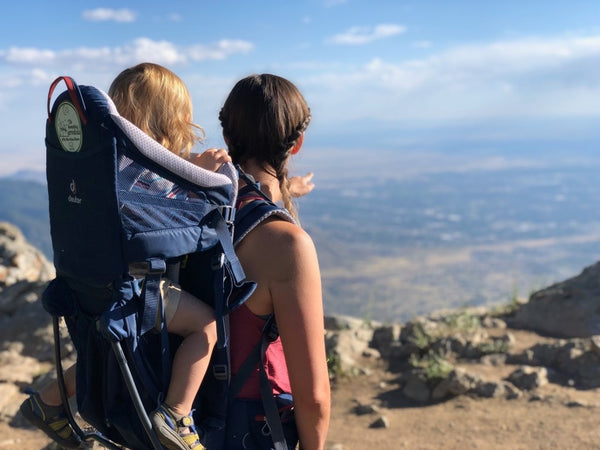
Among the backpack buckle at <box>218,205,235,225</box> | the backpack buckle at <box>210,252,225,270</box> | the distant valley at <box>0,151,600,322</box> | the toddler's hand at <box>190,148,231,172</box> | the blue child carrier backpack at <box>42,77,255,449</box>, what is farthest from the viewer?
the distant valley at <box>0,151,600,322</box>

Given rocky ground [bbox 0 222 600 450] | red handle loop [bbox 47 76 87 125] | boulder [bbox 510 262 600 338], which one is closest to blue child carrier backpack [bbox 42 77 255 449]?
red handle loop [bbox 47 76 87 125]

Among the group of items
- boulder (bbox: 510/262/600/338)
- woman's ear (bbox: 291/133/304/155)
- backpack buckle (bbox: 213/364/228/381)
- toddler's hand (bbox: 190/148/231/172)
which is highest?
woman's ear (bbox: 291/133/304/155)

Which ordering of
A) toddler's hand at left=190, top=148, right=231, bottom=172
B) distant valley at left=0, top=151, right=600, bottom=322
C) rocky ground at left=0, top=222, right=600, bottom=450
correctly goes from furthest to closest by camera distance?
distant valley at left=0, top=151, right=600, bottom=322
rocky ground at left=0, top=222, right=600, bottom=450
toddler's hand at left=190, top=148, right=231, bottom=172

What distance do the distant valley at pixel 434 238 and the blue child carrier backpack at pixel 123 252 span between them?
57.5 metres

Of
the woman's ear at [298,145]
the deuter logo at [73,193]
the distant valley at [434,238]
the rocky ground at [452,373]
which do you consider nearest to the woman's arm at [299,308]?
the woman's ear at [298,145]

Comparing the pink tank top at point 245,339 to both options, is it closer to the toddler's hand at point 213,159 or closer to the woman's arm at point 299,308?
the woman's arm at point 299,308

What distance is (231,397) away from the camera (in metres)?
2.29

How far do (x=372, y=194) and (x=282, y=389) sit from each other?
645 ft

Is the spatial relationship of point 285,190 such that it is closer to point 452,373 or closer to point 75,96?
point 75,96

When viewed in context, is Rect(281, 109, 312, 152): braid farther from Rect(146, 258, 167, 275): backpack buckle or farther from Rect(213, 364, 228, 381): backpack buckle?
Rect(213, 364, 228, 381): backpack buckle

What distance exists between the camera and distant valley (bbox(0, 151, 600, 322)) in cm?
8862

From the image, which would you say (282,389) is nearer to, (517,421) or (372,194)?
(517,421)

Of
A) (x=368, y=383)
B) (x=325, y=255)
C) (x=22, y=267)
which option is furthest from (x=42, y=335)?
(x=325, y=255)

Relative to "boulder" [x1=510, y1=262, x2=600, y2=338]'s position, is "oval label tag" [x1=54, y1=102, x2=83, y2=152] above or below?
above
